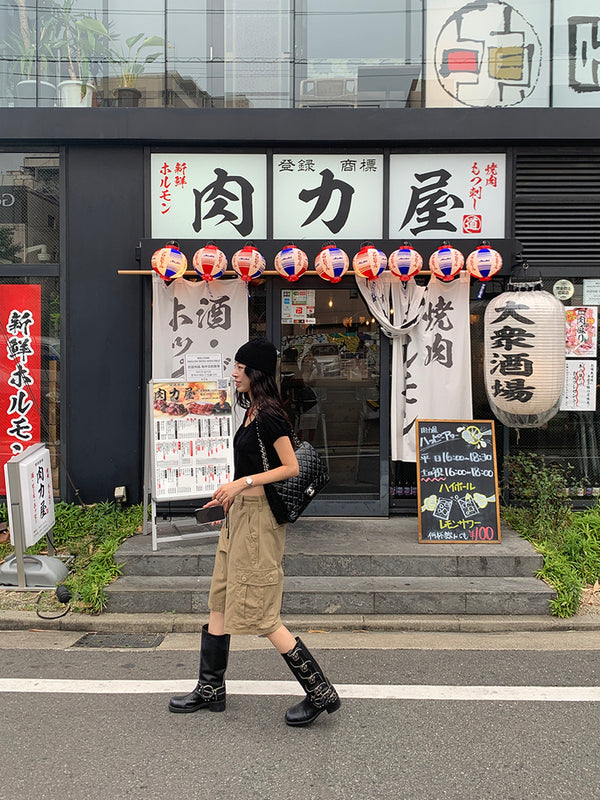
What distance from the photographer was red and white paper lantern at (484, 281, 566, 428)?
682 centimetres

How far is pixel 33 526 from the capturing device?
20.3 ft

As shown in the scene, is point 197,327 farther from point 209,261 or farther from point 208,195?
point 208,195

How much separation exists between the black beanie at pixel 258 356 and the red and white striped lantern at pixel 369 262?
328 centimetres

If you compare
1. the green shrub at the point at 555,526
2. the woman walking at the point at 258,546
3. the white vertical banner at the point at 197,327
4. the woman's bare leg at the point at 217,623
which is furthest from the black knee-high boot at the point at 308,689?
the white vertical banner at the point at 197,327

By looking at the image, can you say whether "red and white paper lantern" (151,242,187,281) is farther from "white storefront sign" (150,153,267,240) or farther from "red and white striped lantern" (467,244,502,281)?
"red and white striped lantern" (467,244,502,281)

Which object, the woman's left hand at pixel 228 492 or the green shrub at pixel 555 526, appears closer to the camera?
the woman's left hand at pixel 228 492

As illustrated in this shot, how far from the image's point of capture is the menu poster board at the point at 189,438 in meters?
6.84

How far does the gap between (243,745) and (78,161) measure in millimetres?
6389

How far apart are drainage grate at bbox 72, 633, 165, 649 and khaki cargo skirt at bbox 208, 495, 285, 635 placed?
1781mm

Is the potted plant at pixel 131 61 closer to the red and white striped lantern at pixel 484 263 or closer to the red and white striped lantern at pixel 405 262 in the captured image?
the red and white striped lantern at pixel 405 262

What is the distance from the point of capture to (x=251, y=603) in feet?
12.9

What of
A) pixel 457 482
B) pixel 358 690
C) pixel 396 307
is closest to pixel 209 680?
pixel 358 690

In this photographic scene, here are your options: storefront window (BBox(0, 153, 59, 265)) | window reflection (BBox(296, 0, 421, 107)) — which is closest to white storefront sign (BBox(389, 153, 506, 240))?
window reflection (BBox(296, 0, 421, 107))

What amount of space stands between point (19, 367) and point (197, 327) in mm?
2187
